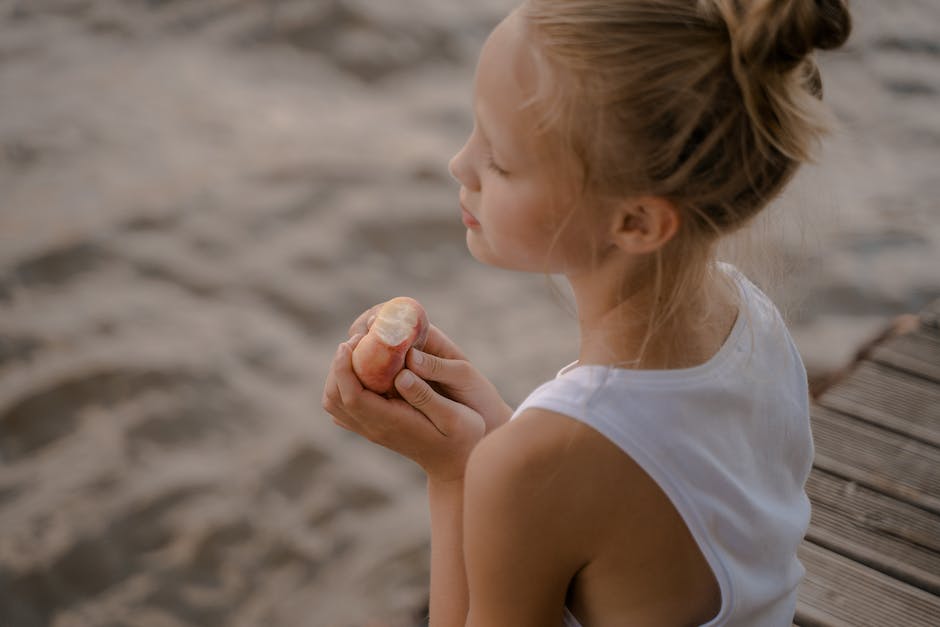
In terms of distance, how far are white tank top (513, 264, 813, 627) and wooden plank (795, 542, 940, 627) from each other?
632 millimetres

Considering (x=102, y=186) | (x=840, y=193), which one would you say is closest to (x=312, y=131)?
(x=102, y=186)

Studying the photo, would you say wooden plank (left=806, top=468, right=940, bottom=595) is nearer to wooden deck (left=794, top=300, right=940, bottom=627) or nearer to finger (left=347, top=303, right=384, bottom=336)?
wooden deck (left=794, top=300, right=940, bottom=627)

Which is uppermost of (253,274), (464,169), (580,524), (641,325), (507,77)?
(507,77)

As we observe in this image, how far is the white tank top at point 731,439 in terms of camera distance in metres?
1.48

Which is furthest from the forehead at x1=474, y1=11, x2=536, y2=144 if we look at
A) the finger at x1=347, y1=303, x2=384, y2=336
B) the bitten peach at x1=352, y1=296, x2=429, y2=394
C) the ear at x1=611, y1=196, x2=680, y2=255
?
the finger at x1=347, y1=303, x2=384, y2=336

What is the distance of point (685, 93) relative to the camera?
139 centimetres

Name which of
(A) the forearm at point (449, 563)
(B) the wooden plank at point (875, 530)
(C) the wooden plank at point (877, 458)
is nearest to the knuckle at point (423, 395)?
(A) the forearm at point (449, 563)

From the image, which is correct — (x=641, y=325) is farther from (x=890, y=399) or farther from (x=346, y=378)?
(x=890, y=399)

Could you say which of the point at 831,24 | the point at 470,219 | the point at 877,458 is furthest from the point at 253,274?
the point at 831,24

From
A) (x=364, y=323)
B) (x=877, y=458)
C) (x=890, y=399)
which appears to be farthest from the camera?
(x=890, y=399)

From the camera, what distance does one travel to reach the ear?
4.82 feet

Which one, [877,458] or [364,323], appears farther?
[877,458]

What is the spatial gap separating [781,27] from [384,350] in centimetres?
83

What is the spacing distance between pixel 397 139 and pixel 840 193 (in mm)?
2175
